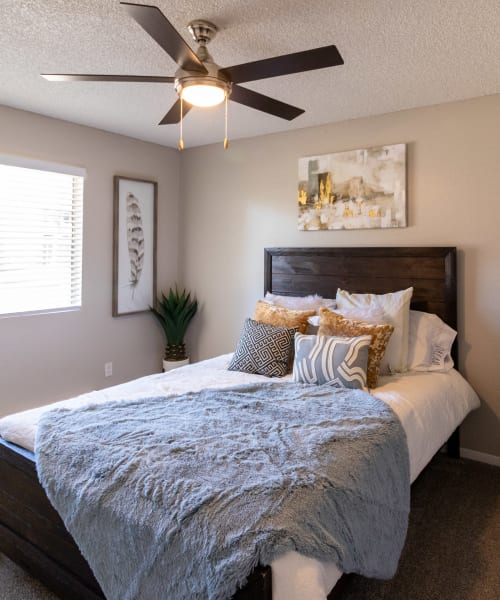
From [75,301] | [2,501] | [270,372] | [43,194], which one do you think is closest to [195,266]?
Result: [75,301]

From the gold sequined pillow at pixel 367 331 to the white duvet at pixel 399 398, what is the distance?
0.12 m

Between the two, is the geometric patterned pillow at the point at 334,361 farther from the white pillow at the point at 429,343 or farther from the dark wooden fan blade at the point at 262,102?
the dark wooden fan blade at the point at 262,102

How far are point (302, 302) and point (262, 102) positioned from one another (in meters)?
1.64

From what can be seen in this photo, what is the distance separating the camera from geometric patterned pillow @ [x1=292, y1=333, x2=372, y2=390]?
255cm

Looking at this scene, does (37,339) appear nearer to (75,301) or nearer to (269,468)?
(75,301)

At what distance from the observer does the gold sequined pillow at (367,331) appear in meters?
2.69

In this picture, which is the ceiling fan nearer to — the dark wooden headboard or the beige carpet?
the dark wooden headboard

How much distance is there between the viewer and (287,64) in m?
1.82

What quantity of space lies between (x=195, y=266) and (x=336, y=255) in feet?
5.21

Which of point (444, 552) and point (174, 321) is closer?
point (444, 552)

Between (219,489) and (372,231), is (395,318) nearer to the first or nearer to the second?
(372,231)

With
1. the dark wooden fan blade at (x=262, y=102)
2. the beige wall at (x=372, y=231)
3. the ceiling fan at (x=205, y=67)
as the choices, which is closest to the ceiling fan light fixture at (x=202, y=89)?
the ceiling fan at (x=205, y=67)

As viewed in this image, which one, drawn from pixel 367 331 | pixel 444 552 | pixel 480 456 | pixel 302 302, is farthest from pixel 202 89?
pixel 480 456

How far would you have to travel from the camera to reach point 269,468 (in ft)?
5.24
